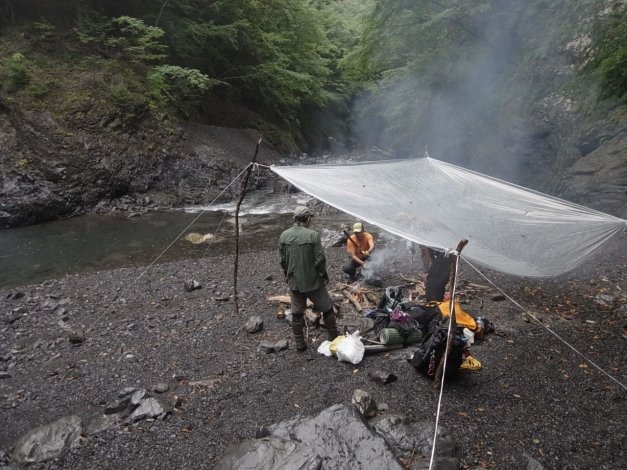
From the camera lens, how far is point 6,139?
12.2 m

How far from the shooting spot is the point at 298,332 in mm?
5070

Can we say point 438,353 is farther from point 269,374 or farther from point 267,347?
point 267,347

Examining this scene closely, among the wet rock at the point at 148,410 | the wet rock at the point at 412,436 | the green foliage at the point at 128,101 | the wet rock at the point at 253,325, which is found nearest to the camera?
the wet rock at the point at 412,436

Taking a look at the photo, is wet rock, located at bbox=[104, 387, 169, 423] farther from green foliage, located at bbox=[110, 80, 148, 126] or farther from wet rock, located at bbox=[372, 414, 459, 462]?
green foliage, located at bbox=[110, 80, 148, 126]

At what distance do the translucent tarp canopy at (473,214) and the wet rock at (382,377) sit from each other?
1471mm

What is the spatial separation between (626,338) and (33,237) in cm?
1284

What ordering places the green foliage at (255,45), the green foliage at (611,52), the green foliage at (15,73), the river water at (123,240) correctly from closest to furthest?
1. the green foliage at (611,52)
2. the river water at (123,240)
3. the green foliage at (15,73)
4. the green foliage at (255,45)

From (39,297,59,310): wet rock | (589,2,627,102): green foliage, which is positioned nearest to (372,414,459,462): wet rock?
(39,297,59,310): wet rock

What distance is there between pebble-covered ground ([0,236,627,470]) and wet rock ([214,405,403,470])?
304 millimetres

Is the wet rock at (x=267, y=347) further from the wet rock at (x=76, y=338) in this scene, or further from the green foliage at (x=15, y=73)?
the green foliage at (x=15, y=73)

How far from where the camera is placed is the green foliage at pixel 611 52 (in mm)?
8902

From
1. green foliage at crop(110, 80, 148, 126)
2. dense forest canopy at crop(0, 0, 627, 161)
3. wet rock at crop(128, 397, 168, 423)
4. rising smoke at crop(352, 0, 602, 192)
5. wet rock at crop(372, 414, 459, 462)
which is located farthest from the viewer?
green foliage at crop(110, 80, 148, 126)

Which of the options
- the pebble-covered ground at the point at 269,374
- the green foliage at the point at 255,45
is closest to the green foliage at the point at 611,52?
the pebble-covered ground at the point at 269,374

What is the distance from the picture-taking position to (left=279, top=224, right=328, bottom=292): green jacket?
483cm
